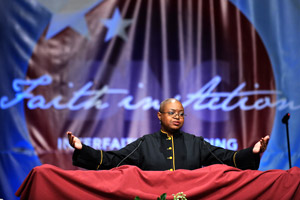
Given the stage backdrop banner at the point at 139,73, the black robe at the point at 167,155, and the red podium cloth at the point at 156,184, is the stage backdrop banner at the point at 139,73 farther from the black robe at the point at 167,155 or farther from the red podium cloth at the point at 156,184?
the red podium cloth at the point at 156,184

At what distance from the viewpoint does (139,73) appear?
4793 mm

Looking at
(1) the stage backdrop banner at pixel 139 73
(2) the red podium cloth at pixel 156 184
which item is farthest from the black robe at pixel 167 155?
(1) the stage backdrop banner at pixel 139 73

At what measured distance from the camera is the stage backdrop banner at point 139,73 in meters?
4.70

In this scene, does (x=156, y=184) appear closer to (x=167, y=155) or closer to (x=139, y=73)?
(x=167, y=155)

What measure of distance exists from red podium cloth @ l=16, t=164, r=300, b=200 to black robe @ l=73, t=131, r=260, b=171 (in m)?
0.63

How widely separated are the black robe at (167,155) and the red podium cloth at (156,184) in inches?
24.7

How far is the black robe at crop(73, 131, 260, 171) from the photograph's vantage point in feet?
10.7

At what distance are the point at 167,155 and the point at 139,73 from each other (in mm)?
1503

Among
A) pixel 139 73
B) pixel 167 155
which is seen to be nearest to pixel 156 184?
pixel 167 155

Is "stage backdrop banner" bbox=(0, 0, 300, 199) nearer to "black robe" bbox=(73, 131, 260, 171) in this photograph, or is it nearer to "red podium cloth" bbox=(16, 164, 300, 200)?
"black robe" bbox=(73, 131, 260, 171)

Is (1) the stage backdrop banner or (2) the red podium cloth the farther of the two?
(1) the stage backdrop banner

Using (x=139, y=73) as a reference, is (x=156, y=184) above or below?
below

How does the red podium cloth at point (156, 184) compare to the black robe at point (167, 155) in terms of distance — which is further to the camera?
the black robe at point (167, 155)

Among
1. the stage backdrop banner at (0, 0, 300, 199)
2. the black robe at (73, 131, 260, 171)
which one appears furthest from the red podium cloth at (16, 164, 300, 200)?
the stage backdrop banner at (0, 0, 300, 199)
